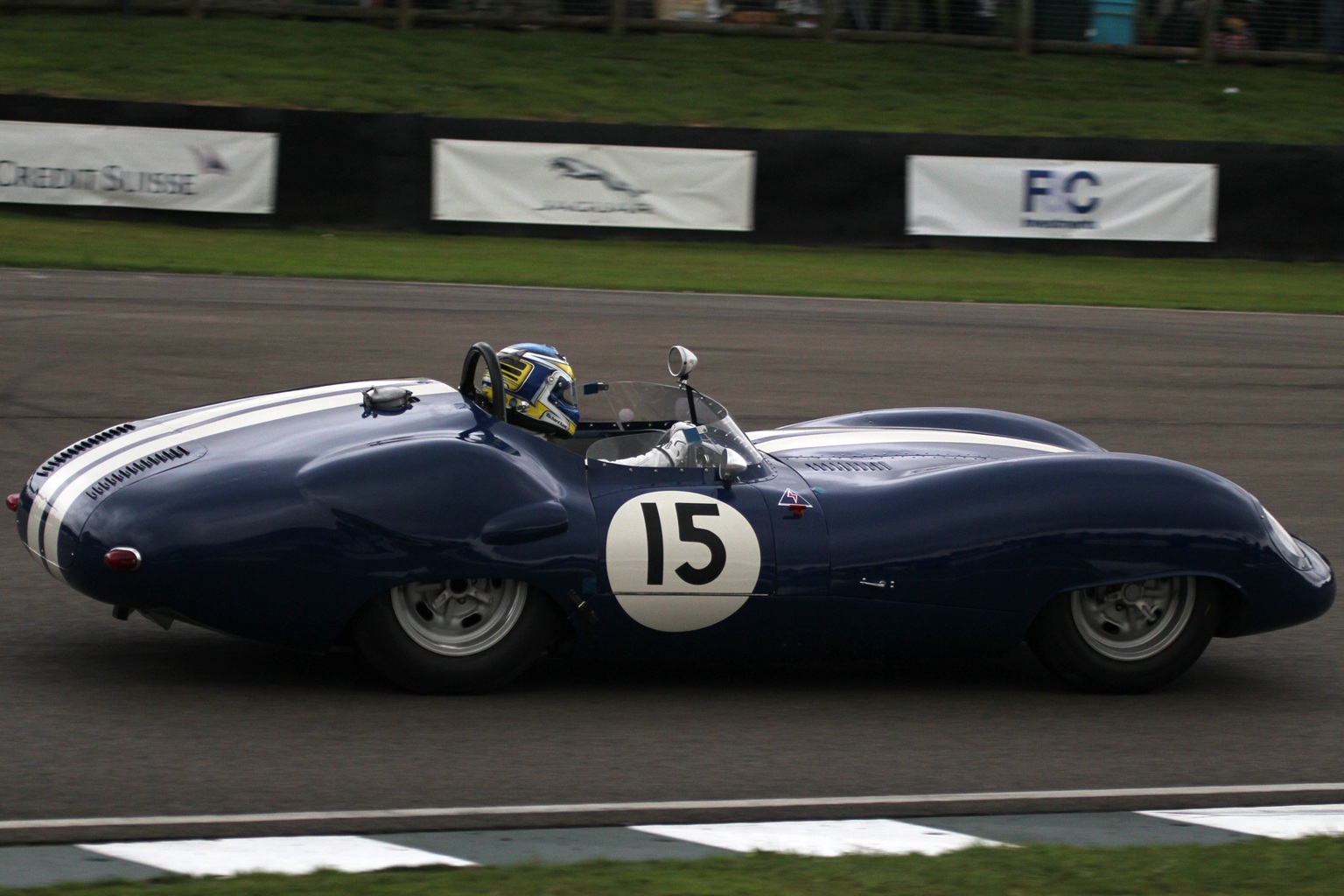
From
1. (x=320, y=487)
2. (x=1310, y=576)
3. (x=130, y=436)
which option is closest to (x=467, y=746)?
(x=320, y=487)

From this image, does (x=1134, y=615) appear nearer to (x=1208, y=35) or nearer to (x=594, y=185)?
(x=594, y=185)

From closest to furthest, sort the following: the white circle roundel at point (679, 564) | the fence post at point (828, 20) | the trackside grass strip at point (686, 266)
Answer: the white circle roundel at point (679, 564) → the trackside grass strip at point (686, 266) → the fence post at point (828, 20)

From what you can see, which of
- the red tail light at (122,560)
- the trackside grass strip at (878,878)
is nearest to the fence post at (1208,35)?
the trackside grass strip at (878,878)

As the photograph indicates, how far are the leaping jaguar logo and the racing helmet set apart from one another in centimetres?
1410

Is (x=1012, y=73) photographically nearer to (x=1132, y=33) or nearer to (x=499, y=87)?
(x=1132, y=33)

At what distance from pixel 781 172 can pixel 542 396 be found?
14669 millimetres

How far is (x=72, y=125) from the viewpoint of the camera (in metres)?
18.6

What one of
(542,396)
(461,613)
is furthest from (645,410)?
(461,613)

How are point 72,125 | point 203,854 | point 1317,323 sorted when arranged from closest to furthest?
point 203,854 < point 1317,323 < point 72,125

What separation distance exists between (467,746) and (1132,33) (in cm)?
2708

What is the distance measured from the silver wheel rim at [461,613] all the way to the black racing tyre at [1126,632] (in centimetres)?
177

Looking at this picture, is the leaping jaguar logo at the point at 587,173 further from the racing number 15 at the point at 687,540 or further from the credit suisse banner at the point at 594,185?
the racing number 15 at the point at 687,540

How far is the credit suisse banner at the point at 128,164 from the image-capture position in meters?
18.7

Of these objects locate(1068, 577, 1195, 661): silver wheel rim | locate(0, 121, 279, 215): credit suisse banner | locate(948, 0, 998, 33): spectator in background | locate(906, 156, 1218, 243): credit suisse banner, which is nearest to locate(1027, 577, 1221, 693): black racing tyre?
locate(1068, 577, 1195, 661): silver wheel rim
